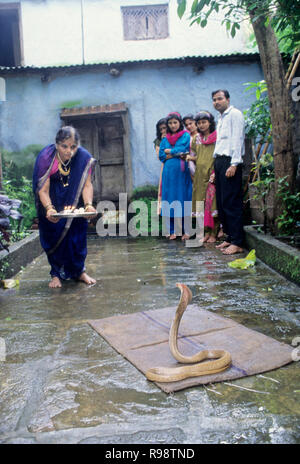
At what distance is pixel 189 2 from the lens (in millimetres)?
11297

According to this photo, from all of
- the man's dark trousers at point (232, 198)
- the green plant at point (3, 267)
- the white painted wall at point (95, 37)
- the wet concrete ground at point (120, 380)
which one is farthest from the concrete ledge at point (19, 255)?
the white painted wall at point (95, 37)

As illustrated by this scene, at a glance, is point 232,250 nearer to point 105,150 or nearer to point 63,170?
point 63,170

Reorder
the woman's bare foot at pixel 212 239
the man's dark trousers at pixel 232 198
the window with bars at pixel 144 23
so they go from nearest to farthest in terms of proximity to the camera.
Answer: the man's dark trousers at pixel 232 198, the woman's bare foot at pixel 212 239, the window with bars at pixel 144 23

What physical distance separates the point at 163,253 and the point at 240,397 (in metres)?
4.17

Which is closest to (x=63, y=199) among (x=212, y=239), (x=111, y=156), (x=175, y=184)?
(x=212, y=239)

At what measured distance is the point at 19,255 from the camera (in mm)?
5355

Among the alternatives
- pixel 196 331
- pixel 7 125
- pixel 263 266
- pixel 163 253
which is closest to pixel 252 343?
pixel 196 331

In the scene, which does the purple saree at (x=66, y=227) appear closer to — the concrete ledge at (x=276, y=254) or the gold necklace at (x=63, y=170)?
the gold necklace at (x=63, y=170)

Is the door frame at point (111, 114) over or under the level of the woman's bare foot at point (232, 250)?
over

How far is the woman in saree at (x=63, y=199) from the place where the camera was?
4.50m

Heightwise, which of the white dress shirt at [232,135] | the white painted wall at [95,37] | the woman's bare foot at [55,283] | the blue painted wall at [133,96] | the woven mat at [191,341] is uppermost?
the white painted wall at [95,37]

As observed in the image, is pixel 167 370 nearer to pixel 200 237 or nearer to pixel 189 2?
pixel 200 237

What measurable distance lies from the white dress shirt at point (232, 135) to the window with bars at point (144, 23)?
19.0 feet

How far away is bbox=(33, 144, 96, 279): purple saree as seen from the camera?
463 cm
